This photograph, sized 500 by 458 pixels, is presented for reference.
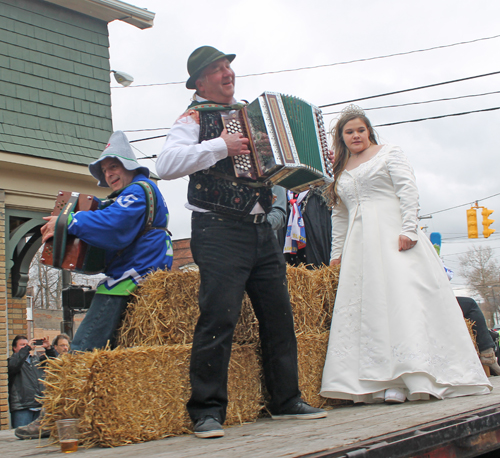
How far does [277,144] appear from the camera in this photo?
2848mm

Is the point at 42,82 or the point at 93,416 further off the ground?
the point at 42,82

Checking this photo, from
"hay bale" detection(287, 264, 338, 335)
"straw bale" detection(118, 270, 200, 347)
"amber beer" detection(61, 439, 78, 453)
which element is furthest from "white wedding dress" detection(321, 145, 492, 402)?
"amber beer" detection(61, 439, 78, 453)

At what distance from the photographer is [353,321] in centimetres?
365

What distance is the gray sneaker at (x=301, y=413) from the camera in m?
2.87

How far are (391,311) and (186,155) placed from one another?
1.62m

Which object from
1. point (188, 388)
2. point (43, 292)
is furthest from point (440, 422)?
point (43, 292)

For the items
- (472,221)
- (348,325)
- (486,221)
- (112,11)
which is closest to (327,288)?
(348,325)

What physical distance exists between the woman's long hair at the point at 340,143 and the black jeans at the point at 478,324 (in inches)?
67.7

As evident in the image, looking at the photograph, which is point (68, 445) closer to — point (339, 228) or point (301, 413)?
point (301, 413)

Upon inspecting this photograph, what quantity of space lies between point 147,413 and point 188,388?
0.27 metres

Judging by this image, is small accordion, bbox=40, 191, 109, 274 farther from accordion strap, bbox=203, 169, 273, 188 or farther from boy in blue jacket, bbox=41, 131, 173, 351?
accordion strap, bbox=203, 169, 273, 188

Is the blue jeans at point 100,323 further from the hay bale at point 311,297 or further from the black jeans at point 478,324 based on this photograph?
the black jeans at point 478,324

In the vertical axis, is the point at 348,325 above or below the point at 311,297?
below

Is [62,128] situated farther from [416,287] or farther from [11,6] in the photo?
[416,287]
